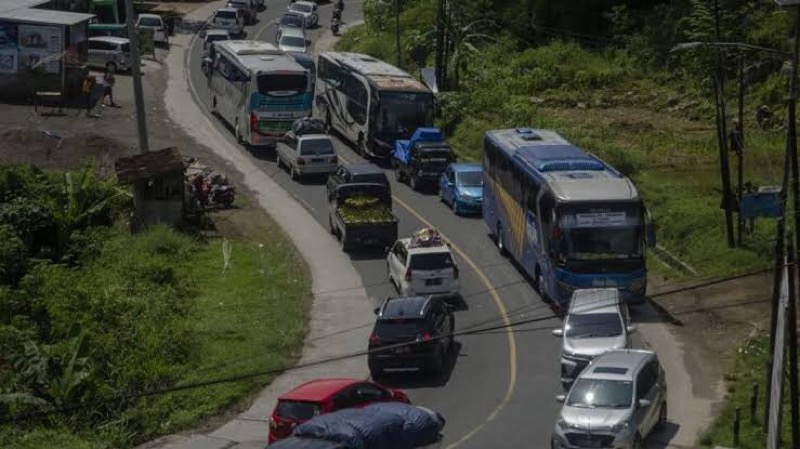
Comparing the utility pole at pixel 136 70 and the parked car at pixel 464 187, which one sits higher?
the utility pole at pixel 136 70

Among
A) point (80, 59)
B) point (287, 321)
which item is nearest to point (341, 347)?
point (287, 321)

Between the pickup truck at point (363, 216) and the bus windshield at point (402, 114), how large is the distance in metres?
9.48

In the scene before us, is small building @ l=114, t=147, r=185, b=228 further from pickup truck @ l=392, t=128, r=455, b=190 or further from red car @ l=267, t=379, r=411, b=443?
red car @ l=267, t=379, r=411, b=443

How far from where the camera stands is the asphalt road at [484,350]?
29.3m

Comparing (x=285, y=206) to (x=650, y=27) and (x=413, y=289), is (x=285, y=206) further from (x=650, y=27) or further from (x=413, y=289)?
(x=650, y=27)

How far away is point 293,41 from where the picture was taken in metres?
78.9

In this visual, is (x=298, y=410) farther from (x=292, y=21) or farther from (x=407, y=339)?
(x=292, y=21)

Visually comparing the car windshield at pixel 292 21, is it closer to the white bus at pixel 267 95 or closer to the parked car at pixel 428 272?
the white bus at pixel 267 95

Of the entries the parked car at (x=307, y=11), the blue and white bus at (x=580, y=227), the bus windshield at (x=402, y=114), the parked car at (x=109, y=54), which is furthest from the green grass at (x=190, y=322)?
the parked car at (x=307, y=11)

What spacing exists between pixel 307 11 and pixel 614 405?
2565 inches

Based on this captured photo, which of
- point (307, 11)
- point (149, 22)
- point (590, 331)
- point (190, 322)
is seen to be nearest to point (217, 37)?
point (149, 22)

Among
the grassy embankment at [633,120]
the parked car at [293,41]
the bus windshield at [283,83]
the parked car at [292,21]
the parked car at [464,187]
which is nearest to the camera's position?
the grassy embankment at [633,120]

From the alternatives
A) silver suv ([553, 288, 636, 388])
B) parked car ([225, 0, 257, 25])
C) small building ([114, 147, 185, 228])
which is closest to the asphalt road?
silver suv ([553, 288, 636, 388])

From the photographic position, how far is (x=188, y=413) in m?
30.7
